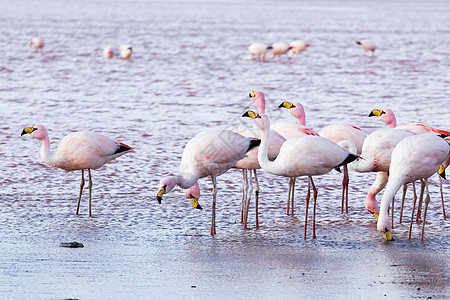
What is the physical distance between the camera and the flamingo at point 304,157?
6.63 meters

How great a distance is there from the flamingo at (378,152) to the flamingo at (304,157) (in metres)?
0.40

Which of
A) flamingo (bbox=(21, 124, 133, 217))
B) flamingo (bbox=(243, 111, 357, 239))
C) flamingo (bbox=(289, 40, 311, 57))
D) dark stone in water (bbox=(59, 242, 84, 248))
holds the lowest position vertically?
flamingo (bbox=(289, 40, 311, 57))

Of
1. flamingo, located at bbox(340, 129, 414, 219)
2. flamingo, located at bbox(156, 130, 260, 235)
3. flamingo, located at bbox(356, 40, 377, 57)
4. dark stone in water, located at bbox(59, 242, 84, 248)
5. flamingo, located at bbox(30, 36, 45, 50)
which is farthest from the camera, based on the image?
flamingo, located at bbox(30, 36, 45, 50)

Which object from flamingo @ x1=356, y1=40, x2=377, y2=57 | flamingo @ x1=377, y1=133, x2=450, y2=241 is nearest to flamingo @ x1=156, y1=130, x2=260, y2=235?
flamingo @ x1=377, y1=133, x2=450, y2=241

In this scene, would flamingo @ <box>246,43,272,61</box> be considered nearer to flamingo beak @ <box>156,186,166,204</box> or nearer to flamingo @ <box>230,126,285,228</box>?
flamingo @ <box>230,126,285,228</box>

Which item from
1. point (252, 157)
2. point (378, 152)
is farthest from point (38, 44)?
point (378, 152)

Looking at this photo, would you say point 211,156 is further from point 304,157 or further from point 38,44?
point 38,44

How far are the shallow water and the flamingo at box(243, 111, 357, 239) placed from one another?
0.56 metres

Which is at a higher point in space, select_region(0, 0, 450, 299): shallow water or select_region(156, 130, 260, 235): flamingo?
select_region(156, 130, 260, 235): flamingo

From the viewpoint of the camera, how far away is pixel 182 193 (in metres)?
8.16

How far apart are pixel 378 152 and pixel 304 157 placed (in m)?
0.86

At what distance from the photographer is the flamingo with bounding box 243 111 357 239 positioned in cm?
663

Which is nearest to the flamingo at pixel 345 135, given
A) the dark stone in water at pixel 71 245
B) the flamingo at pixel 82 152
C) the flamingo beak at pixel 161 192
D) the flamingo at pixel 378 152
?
the flamingo at pixel 378 152

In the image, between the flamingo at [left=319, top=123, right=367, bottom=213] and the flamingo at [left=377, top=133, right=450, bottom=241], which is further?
the flamingo at [left=319, top=123, right=367, bottom=213]
